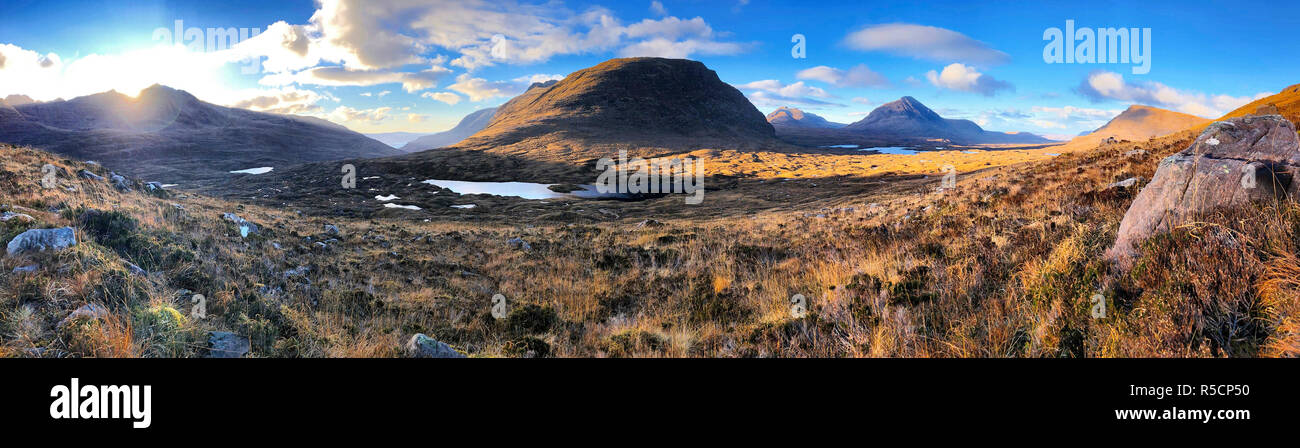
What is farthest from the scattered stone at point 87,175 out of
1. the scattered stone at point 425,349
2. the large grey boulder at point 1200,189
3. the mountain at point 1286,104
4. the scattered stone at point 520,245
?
A: the mountain at point 1286,104

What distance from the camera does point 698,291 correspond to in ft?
24.6

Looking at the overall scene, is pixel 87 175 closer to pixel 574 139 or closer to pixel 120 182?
pixel 120 182

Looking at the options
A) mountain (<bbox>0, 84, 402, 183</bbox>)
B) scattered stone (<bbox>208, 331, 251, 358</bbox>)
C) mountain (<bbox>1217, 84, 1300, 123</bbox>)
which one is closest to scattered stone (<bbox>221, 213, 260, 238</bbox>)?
scattered stone (<bbox>208, 331, 251, 358</bbox>)

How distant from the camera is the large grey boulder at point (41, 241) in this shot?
500 centimetres

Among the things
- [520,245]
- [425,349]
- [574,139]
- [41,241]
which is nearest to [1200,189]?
[425,349]

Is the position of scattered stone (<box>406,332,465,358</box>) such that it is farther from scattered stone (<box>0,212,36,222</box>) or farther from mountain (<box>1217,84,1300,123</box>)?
mountain (<box>1217,84,1300,123</box>)

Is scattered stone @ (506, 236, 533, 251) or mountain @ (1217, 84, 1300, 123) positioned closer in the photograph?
scattered stone @ (506, 236, 533, 251)

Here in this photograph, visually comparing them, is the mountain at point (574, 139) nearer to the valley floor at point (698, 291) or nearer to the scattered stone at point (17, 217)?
the valley floor at point (698, 291)

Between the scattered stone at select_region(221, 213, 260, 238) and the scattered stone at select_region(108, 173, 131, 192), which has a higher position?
the scattered stone at select_region(108, 173, 131, 192)

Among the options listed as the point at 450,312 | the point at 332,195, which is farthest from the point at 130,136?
the point at 450,312

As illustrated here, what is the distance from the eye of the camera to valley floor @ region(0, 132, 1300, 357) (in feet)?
11.3

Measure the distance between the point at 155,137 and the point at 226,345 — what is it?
703 feet

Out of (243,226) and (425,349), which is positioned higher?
(243,226)

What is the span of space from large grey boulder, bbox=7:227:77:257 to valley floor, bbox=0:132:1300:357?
0.86 feet
